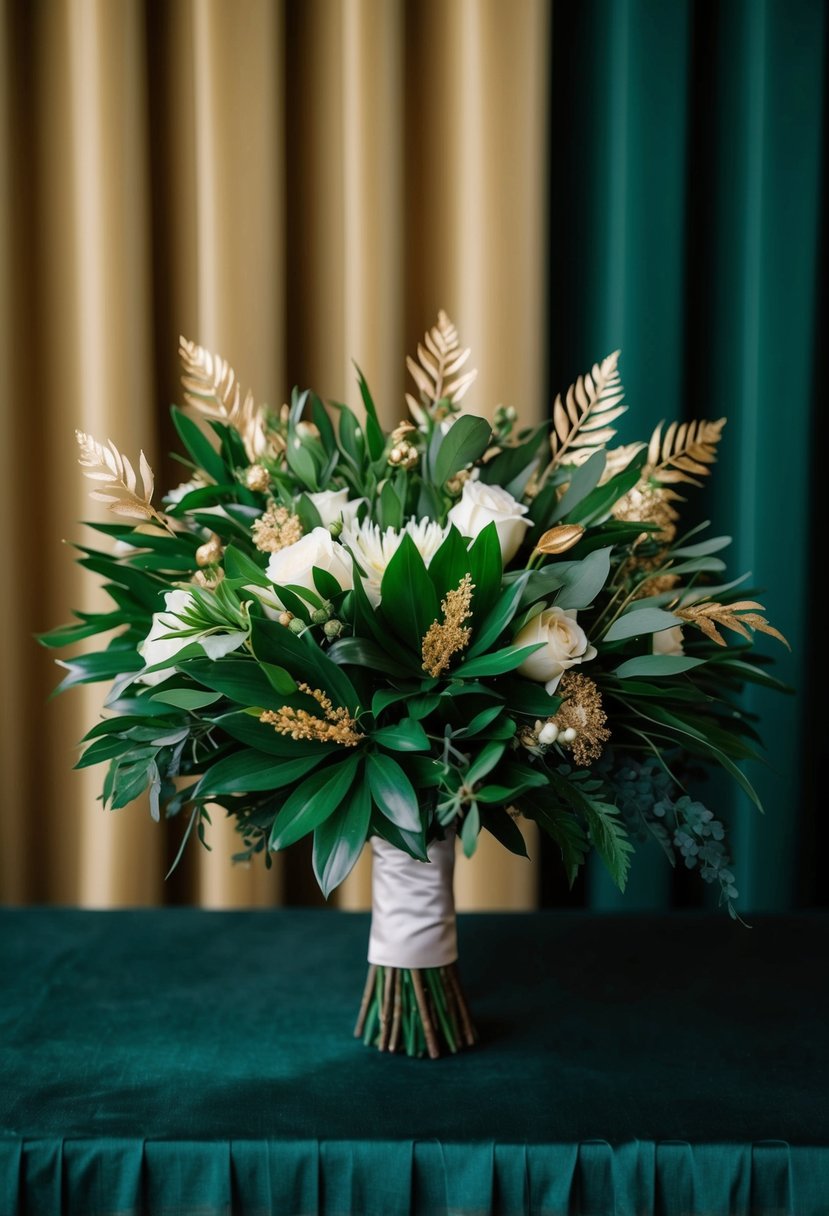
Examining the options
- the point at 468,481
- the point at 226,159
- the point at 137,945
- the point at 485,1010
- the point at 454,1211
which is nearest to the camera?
the point at 454,1211

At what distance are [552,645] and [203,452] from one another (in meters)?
0.39

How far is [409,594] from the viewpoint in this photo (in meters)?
0.72

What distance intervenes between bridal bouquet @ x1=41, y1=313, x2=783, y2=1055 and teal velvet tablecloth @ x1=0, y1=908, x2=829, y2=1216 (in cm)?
9

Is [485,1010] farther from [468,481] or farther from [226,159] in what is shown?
[226,159]

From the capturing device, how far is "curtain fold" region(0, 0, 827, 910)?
1.29 metres

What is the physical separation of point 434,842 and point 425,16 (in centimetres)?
107

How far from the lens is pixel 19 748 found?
1391mm

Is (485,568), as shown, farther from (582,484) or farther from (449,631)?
(582,484)

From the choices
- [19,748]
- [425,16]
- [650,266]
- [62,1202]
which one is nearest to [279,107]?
[425,16]

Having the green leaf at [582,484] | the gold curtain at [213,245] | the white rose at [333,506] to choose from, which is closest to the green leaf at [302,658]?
the white rose at [333,506]

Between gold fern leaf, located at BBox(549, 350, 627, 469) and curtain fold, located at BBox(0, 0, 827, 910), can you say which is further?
curtain fold, located at BBox(0, 0, 827, 910)

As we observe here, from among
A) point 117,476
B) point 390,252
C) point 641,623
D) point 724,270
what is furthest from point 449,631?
point 724,270

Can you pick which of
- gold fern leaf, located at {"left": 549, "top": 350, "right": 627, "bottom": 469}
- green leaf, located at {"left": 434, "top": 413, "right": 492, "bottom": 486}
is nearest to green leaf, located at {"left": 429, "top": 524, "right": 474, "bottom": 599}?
green leaf, located at {"left": 434, "top": 413, "right": 492, "bottom": 486}

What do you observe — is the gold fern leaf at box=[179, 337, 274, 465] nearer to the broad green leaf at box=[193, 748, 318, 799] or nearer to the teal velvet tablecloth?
the broad green leaf at box=[193, 748, 318, 799]
